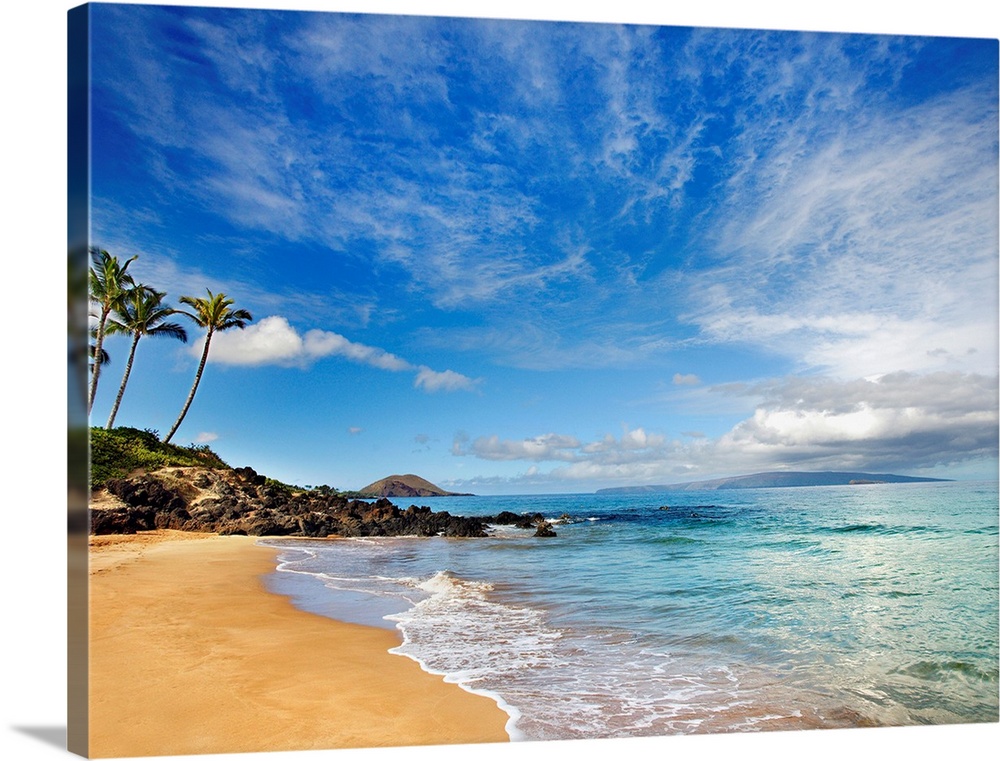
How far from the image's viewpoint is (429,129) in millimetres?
5176

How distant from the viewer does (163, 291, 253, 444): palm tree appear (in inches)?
257

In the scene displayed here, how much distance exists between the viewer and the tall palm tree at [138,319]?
18.9ft

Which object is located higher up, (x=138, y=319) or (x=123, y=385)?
(x=138, y=319)

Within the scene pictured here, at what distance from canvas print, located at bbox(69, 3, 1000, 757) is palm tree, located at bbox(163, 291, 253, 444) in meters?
0.04

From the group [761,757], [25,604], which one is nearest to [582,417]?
[761,757]

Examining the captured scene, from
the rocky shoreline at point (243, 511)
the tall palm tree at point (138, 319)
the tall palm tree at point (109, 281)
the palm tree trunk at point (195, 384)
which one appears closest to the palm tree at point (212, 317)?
the palm tree trunk at point (195, 384)

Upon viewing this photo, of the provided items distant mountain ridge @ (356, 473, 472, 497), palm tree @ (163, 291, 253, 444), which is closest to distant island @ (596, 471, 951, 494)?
distant mountain ridge @ (356, 473, 472, 497)

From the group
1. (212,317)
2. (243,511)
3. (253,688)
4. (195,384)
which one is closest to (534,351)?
(212,317)

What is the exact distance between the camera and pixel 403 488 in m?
9.06

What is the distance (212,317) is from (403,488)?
11.0 ft

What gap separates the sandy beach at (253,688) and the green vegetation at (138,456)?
414 centimetres

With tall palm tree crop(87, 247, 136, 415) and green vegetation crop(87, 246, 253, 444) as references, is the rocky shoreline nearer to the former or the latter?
green vegetation crop(87, 246, 253, 444)

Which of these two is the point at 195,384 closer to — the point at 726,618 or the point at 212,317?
the point at 212,317

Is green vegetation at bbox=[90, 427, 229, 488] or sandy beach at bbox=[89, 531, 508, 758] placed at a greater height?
green vegetation at bbox=[90, 427, 229, 488]
